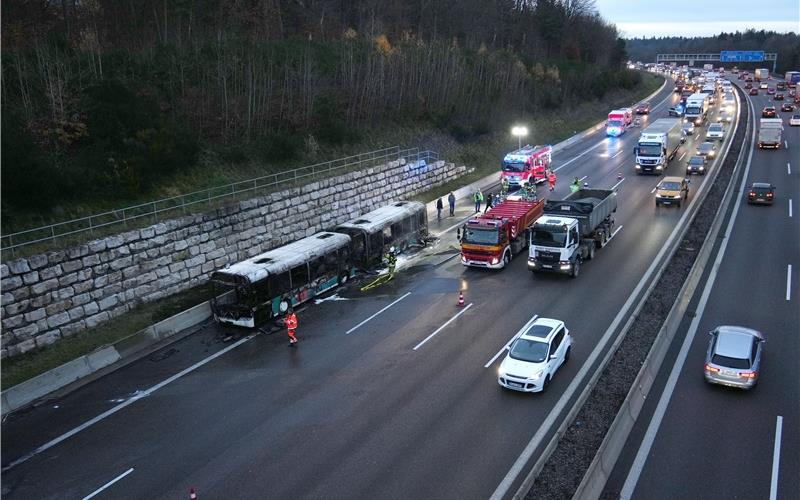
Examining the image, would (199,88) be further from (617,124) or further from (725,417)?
(617,124)

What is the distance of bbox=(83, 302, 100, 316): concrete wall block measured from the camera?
890 inches

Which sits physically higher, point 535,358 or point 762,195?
point 762,195

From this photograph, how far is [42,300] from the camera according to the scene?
21188 millimetres

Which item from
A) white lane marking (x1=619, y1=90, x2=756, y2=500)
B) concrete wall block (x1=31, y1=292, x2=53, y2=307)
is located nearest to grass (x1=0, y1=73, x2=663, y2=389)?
concrete wall block (x1=31, y1=292, x2=53, y2=307)

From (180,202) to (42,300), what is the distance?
9.21m

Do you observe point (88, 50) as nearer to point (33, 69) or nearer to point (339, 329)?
point (33, 69)

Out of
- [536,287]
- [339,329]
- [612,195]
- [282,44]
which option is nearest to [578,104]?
[282,44]

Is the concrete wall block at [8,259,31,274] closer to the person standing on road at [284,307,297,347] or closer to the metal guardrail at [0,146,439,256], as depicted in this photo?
the metal guardrail at [0,146,439,256]

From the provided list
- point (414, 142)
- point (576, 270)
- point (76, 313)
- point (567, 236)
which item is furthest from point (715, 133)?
point (76, 313)

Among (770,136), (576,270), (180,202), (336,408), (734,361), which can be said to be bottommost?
(336,408)

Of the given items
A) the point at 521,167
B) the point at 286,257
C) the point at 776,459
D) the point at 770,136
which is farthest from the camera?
the point at 770,136

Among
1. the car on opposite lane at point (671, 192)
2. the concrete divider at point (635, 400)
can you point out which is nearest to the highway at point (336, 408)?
the concrete divider at point (635, 400)

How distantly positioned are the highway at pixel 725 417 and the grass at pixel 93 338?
17.8 metres

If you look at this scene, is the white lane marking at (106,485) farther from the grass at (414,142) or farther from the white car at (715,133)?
the white car at (715,133)
